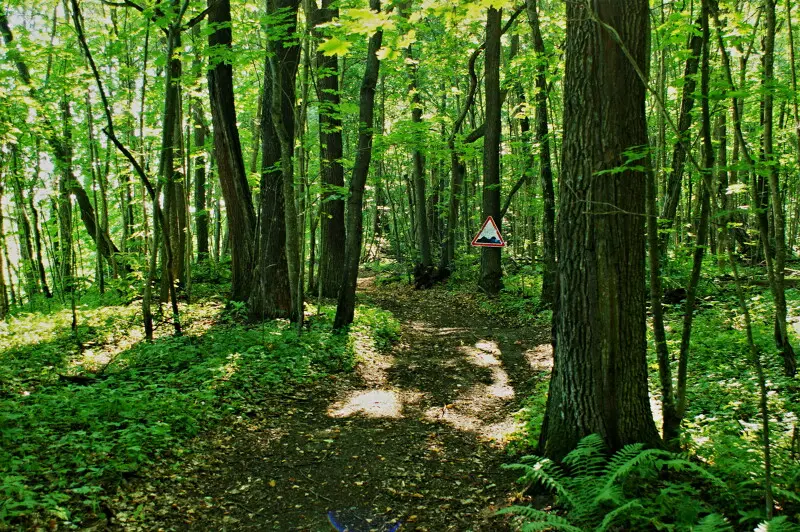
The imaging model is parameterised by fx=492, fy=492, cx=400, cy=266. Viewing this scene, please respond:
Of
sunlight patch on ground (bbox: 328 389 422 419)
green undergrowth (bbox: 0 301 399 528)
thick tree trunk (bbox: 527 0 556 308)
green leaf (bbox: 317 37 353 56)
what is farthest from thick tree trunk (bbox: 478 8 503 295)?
green leaf (bbox: 317 37 353 56)

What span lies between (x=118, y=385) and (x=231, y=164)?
216 inches

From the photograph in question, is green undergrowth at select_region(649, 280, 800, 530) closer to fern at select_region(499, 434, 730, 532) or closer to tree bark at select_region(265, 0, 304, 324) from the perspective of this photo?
fern at select_region(499, 434, 730, 532)

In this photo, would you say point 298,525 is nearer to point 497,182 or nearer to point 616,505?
point 616,505

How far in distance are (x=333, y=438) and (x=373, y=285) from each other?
1505 cm

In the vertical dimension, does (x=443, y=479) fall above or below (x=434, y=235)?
below

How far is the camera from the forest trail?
155 inches

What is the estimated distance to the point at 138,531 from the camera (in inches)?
138

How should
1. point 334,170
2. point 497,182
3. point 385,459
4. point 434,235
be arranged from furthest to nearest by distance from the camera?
point 434,235 < point 497,182 < point 334,170 < point 385,459

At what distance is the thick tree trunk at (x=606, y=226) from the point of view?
380cm

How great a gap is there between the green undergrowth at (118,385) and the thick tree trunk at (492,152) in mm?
4446

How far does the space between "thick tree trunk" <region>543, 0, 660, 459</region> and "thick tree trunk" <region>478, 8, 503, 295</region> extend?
9937mm

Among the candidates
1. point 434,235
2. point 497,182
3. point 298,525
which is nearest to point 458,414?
point 298,525

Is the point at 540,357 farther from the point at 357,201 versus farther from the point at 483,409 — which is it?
the point at 357,201

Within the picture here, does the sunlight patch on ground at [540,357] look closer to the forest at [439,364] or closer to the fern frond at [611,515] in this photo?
the forest at [439,364]
